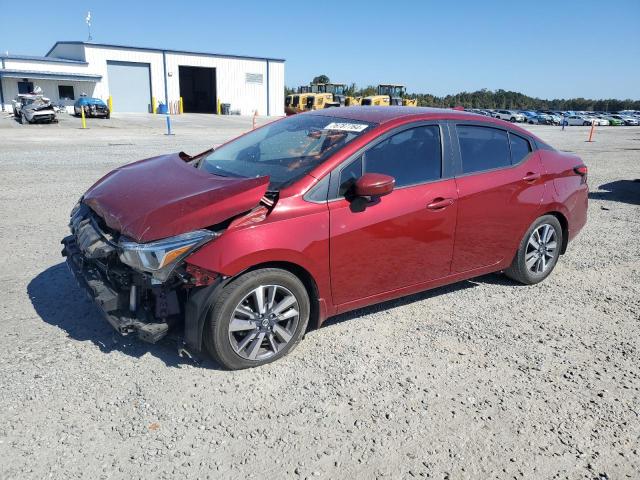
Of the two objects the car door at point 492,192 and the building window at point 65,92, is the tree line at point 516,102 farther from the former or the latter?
the car door at point 492,192

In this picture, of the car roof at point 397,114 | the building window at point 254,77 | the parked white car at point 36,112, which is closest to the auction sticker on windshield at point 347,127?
the car roof at point 397,114

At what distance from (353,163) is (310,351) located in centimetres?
137

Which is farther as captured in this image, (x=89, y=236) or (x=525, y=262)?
(x=525, y=262)

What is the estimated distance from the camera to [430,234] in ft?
13.0

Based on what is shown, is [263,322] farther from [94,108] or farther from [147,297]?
[94,108]

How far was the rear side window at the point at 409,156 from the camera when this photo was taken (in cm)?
378

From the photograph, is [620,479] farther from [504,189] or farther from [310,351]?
[504,189]

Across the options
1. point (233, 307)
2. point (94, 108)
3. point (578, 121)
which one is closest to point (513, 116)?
point (578, 121)

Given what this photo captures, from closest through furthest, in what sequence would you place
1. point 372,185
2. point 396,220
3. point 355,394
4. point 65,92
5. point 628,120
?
point 355,394, point 372,185, point 396,220, point 65,92, point 628,120

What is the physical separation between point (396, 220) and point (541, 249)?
200 centimetres

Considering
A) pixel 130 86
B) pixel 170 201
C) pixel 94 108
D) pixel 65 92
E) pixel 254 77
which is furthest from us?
pixel 254 77

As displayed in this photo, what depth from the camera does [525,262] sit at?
4.84m

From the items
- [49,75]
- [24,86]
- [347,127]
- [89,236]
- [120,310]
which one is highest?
[49,75]

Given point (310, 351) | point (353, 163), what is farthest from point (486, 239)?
point (310, 351)
